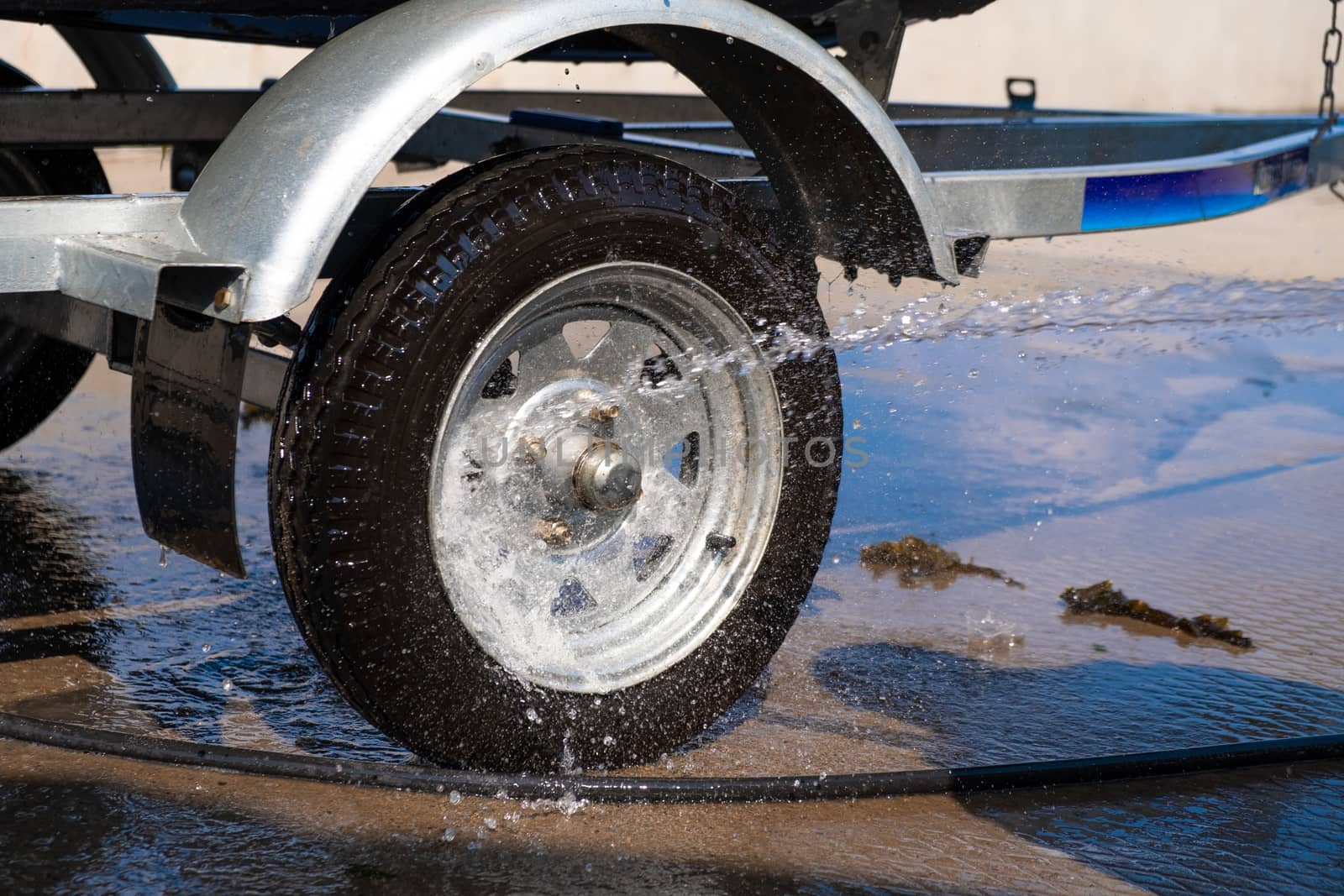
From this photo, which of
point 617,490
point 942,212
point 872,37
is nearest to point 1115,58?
point 872,37

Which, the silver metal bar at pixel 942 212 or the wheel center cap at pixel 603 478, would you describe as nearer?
the silver metal bar at pixel 942 212

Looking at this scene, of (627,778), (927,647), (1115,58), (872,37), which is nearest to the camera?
(627,778)

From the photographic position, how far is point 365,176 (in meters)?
2.16

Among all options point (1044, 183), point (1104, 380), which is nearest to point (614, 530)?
point (1044, 183)

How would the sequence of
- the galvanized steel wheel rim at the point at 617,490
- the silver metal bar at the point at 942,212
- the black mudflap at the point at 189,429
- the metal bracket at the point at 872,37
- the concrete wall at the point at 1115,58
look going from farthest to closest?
the concrete wall at the point at 1115,58 < the metal bracket at the point at 872,37 < the galvanized steel wheel rim at the point at 617,490 < the black mudflap at the point at 189,429 < the silver metal bar at the point at 942,212

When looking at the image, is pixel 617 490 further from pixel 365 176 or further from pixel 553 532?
pixel 365 176

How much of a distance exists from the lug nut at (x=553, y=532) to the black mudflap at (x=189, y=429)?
0.53m

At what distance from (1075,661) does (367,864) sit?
1716mm

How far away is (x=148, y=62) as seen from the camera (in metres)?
4.45

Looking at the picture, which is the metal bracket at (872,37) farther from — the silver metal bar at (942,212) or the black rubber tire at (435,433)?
the black rubber tire at (435,433)

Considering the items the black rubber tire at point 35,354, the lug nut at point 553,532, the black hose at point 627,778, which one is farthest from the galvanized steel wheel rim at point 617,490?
the black rubber tire at point 35,354

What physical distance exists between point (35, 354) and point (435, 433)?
6.83 feet

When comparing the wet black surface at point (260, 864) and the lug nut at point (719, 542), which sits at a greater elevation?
the lug nut at point (719, 542)

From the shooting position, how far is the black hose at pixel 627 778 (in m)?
2.42
